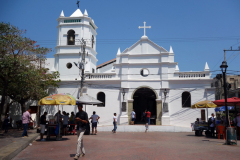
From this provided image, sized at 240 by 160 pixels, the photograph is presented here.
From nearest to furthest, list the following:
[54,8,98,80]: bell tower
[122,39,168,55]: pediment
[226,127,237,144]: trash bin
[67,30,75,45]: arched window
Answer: [226,127,237,144]: trash bin, [122,39,168,55]: pediment, [54,8,98,80]: bell tower, [67,30,75,45]: arched window

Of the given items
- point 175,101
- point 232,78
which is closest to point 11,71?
point 175,101

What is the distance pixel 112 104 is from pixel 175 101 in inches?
242

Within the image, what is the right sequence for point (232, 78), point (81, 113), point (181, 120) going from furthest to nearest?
point (232, 78) → point (181, 120) → point (81, 113)

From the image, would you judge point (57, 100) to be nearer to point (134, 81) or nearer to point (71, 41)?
point (134, 81)

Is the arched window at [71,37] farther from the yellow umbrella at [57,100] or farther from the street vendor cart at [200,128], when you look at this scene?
the street vendor cart at [200,128]

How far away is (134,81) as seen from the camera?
78.1 ft

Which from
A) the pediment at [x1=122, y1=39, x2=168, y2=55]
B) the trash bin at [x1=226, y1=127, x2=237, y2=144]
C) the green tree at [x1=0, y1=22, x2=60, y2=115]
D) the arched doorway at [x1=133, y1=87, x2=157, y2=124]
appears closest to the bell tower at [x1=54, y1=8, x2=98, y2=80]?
the pediment at [x1=122, y1=39, x2=168, y2=55]

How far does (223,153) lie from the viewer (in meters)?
9.10

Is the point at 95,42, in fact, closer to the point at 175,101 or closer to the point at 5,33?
the point at 175,101

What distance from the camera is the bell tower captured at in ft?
84.1

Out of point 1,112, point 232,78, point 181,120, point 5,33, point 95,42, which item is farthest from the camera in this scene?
point 232,78

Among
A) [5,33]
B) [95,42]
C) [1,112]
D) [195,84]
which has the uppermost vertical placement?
[95,42]

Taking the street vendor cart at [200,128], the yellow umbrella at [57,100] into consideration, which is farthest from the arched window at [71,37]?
the street vendor cart at [200,128]

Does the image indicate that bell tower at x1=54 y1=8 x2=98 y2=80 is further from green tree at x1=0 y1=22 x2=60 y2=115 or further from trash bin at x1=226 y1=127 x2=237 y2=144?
trash bin at x1=226 y1=127 x2=237 y2=144
